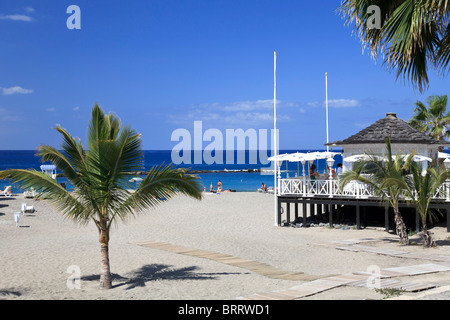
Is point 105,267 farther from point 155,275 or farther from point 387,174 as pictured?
point 387,174

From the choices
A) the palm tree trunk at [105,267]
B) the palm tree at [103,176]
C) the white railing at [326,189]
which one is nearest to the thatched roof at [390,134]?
the white railing at [326,189]

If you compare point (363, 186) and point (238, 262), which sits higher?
point (363, 186)

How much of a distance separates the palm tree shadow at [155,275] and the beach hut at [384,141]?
11.4 m

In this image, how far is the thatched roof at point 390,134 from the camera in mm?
22203

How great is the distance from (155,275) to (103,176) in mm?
3190

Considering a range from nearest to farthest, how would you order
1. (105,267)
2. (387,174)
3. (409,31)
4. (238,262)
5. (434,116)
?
1. (409,31)
2. (105,267)
3. (238,262)
4. (387,174)
5. (434,116)

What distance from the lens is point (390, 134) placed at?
902 inches

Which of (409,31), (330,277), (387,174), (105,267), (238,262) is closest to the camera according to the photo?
(409,31)

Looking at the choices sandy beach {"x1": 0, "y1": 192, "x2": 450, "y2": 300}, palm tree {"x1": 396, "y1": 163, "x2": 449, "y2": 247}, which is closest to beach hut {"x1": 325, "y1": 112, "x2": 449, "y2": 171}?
sandy beach {"x1": 0, "y1": 192, "x2": 450, "y2": 300}

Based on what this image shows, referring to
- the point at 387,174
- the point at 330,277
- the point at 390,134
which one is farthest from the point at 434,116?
the point at 330,277

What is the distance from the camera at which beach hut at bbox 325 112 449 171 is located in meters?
22.2

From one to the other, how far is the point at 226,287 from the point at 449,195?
1254 centimetres

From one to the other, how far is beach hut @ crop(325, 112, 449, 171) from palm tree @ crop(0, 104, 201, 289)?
42.2 feet

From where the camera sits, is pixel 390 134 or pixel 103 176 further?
pixel 390 134
